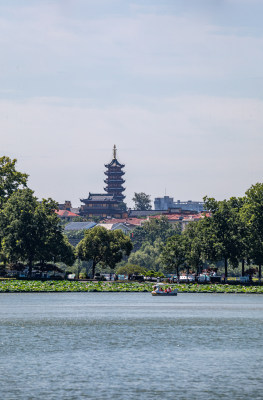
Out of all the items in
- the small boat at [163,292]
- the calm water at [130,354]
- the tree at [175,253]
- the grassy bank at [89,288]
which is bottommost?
the calm water at [130,354]

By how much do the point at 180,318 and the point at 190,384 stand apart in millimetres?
34403

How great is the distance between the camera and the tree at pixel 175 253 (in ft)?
490

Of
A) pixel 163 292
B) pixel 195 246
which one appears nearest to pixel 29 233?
pixel 195 246

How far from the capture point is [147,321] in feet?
222

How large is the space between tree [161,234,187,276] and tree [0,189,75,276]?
20.3 metres

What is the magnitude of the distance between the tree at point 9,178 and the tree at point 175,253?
28222 millimetres

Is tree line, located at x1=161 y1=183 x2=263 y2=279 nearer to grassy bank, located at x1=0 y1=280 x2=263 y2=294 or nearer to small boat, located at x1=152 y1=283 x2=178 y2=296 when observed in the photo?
grassy bank, located at x1=0 y1=280 x2=263 y2=294

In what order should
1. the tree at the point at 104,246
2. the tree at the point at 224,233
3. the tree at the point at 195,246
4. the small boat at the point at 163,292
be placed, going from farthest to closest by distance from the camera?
the tree at the point at 104,246 → the tree at the point at 195,246 → the tree at the point at 224,233 → the small boat at the point at 163,292

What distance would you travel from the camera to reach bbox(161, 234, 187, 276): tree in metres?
149

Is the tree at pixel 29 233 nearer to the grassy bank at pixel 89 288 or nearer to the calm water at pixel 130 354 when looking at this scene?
the grassy bank at pixel 89 288

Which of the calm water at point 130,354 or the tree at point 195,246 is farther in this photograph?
the tree at point 195,246

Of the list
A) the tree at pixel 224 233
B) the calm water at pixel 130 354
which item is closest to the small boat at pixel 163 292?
the tree at pixel 224 233

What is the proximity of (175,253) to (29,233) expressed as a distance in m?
29.0

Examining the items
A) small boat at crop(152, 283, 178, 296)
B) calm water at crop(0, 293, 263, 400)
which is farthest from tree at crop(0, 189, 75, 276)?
calm water at crop(0, 293, 263, 400)
